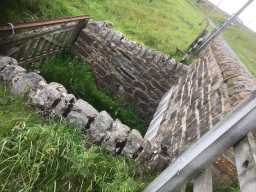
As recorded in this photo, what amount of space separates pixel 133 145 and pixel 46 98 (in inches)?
41.3

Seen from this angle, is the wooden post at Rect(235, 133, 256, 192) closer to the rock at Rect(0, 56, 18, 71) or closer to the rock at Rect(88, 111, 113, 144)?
the rock at Rect(88, 111, 113, 144)

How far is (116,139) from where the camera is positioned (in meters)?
3.23

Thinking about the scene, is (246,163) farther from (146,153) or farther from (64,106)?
(64,106)

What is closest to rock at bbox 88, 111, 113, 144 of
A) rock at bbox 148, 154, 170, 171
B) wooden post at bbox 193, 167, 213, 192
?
rock at bbox 148, 154, 170, 171

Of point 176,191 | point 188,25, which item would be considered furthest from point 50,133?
point 188,25

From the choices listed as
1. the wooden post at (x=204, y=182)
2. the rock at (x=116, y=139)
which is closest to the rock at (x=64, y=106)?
the rock at (x=116, y=139)

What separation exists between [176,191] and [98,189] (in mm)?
669

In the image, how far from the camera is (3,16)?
219 inches

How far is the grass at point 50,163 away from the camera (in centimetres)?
232

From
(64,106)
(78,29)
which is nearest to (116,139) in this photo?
(64,106)

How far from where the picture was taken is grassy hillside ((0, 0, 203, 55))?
21.1ft

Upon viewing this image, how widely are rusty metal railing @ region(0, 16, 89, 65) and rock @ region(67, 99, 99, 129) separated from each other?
181cm

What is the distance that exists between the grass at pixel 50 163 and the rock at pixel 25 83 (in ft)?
1.38

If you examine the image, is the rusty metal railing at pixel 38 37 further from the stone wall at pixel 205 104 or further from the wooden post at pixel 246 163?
Result: the wooden post at pixel 246 163
